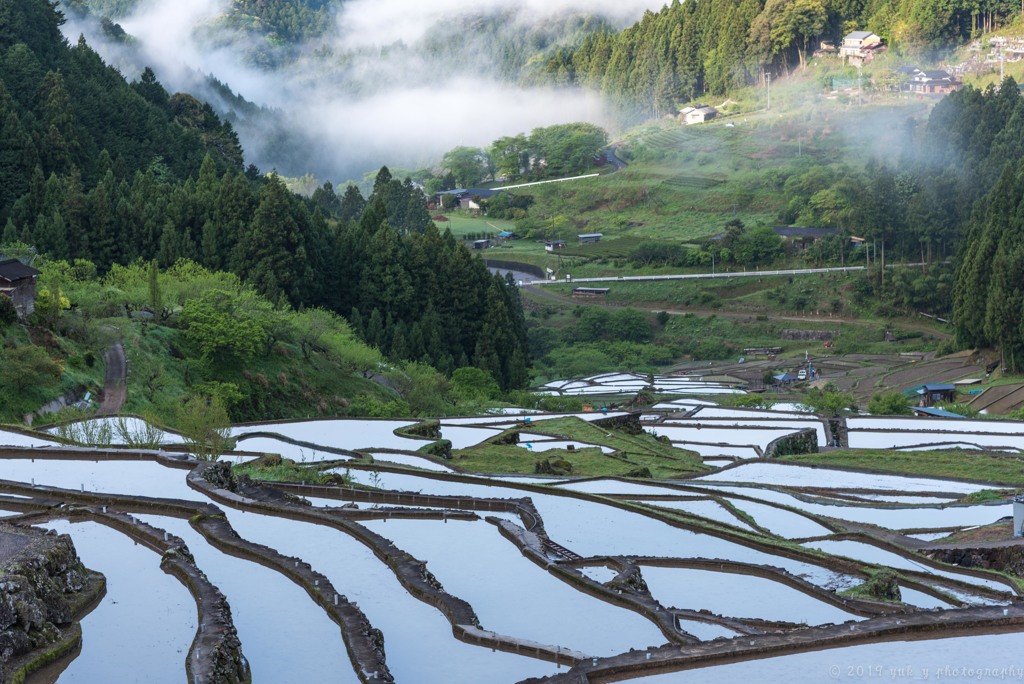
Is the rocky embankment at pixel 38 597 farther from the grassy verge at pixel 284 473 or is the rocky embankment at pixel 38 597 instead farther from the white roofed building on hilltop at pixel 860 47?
the white roofed building on hilltop at pixel 860 47

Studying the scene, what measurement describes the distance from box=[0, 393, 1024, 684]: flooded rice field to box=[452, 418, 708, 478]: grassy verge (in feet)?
10.1

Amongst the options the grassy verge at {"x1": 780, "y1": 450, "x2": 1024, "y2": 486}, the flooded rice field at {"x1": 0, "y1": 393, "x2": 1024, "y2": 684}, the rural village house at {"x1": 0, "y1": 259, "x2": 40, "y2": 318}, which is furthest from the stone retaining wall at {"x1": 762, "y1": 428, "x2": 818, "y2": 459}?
the rural village house at {"x1": 0, "y1": 259, "x2": 40, "y2": 318}

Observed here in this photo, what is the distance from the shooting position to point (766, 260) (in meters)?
121

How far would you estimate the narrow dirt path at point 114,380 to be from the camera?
40.5 meters

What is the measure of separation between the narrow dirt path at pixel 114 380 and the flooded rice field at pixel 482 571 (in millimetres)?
6590

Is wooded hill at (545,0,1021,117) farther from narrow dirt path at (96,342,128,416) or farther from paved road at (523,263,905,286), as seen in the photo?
narrow dirt path at (96,342,128,416)

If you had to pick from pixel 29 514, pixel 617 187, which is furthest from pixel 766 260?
pixel 29 514

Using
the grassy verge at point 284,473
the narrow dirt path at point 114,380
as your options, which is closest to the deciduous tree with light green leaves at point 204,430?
the grassy verge at point 284,473

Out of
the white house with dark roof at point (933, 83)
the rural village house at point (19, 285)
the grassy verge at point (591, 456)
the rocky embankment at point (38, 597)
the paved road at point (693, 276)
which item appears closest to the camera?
the rocky embankment at point (38, 597)

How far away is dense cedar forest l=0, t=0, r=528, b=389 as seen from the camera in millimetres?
68000

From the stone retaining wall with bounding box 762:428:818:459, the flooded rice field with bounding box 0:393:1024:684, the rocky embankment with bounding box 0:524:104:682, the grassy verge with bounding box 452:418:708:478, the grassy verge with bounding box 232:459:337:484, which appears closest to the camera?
the rocky embankment with bounding box 0:524:104:682

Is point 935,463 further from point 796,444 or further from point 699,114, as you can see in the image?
point 699,114

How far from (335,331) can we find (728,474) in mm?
25097

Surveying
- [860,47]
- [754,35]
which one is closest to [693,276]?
[860,47]
